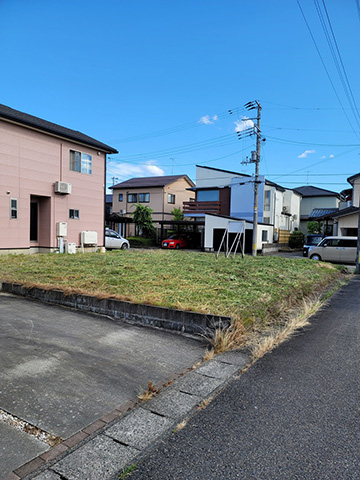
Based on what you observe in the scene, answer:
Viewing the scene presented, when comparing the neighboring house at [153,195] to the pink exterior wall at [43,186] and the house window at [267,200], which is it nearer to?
the house window at [267,200]

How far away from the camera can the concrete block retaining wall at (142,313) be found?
173 inches

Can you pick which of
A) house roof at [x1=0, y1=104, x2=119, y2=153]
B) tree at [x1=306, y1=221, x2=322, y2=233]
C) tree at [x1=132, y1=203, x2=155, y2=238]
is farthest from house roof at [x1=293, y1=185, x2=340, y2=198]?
house roof at [x1=0, y1=104, x2=119, y2=153]

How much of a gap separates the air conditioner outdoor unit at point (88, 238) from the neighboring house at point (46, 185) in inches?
2.0

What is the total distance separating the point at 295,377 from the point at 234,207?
86.4ft

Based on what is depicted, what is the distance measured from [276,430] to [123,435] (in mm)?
1071

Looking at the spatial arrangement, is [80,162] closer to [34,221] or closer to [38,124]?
[38,124]

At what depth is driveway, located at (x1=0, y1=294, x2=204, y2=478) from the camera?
2.34m

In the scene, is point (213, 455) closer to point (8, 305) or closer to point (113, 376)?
point (113, 376)

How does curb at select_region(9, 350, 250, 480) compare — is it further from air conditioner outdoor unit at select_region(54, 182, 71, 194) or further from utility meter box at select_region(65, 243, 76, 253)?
air conditioner outdoor unit at select_region(54, 182, 71, 194)

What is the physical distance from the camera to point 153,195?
106 feet

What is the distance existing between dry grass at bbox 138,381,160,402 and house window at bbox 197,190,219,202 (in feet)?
90.6

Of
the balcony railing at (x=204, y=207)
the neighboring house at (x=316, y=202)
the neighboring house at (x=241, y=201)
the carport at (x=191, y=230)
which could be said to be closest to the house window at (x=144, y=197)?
the neighboring house at (x=241, y=201)

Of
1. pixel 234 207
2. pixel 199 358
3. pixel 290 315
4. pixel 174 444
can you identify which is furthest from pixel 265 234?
pixel 174 444

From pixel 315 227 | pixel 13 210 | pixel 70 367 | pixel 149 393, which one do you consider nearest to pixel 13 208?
pixel 13 210
